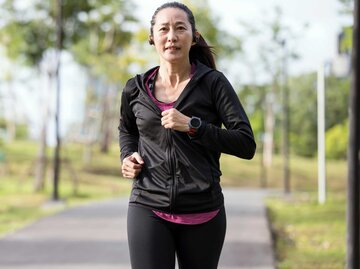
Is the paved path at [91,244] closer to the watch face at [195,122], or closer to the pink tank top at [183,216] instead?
the pink tank top at [183,216]

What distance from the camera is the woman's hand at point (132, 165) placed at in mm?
3395

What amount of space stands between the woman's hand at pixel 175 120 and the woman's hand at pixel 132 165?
24cm

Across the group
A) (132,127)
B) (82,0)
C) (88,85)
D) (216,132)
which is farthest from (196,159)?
(88,85)

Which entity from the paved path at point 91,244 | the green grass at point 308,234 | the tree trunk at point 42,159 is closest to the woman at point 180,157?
the paved path at point 91,244

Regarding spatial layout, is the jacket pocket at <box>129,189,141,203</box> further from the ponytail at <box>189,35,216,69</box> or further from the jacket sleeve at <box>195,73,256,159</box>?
the ponytail at <box>189,35,216,69</box>

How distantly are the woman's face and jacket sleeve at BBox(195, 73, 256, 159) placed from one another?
7.5 inches

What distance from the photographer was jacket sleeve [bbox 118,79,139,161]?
11.6ft

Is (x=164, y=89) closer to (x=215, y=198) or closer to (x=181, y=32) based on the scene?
(x=181, y=32)

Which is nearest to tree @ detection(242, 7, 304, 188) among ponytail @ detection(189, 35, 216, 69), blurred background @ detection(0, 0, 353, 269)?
blurred background @ detection(0, 0, 353, 269)

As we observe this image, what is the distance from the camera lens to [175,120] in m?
3.21

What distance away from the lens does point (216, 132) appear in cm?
329

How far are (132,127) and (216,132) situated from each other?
1.59ft

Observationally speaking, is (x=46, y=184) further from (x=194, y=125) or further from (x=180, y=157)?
(x=194, y=125)

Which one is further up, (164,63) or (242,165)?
(164,63)
